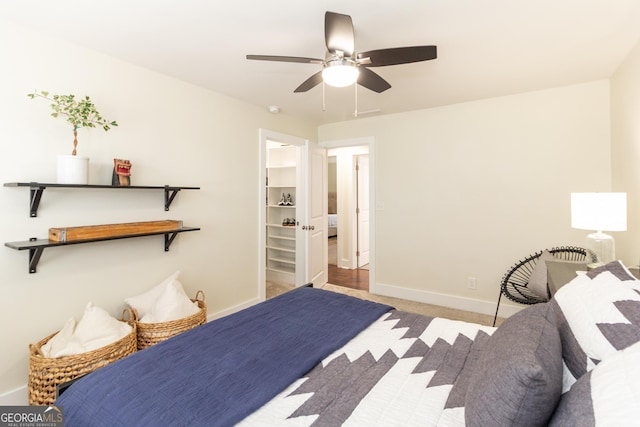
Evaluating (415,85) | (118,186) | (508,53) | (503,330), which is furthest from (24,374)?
(508,53)

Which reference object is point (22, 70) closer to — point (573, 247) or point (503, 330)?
point (503, 330)

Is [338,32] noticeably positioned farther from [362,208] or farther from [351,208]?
[362,208]

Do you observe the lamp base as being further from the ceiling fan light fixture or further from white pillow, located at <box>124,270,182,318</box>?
white pillow, located at <box>124,270,182,318</box>

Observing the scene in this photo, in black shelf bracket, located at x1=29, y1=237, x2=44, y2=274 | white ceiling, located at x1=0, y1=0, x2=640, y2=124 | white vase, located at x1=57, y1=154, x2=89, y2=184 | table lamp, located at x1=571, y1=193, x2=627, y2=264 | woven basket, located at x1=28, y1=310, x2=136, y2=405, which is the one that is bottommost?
woven basket, located at x1=28, y1=310, x2=136, y2=405

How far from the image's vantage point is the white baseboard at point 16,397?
191 centimetres

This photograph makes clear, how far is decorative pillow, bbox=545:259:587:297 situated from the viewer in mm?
1855

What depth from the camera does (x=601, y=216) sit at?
6.47 ft

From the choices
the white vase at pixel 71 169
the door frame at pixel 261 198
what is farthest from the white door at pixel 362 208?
the white vase at pixel 71 169

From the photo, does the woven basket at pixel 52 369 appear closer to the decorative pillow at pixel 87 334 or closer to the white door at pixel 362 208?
the decorative pillow at pixel 87 334

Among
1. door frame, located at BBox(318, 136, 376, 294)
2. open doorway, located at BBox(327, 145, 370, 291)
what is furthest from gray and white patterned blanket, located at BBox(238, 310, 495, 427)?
open doorway, located at BBox(327, 145, 370, 291)

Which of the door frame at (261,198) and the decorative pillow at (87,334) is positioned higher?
the door frame at (261,198)

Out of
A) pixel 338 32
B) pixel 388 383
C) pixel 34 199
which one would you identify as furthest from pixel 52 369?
pixel 338 32

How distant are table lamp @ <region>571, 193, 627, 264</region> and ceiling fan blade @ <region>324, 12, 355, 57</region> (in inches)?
71.2

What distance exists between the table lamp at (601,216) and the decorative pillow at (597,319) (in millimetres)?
1013
